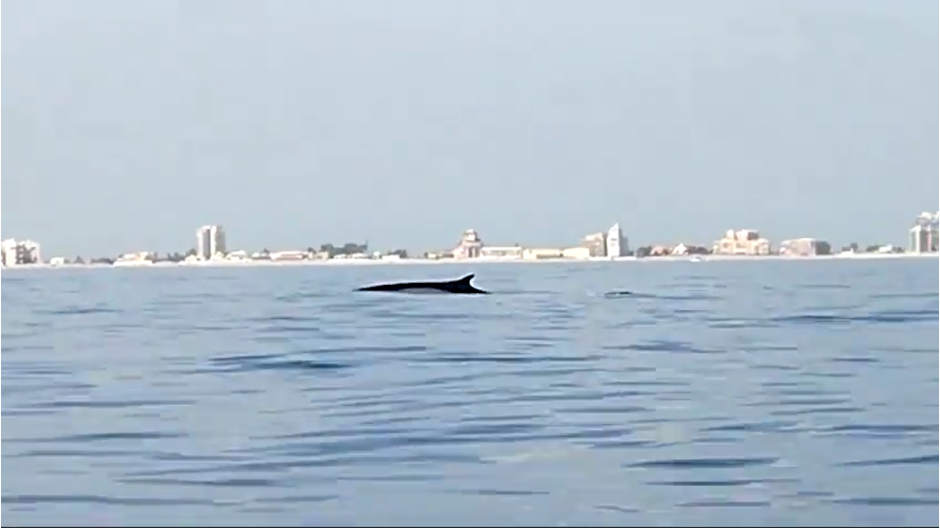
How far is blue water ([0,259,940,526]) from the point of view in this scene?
43.9 feet

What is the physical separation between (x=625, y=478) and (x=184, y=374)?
46.1 feet

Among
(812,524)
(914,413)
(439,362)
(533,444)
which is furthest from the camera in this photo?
(439,362)

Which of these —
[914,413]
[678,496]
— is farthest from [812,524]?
[914,413]

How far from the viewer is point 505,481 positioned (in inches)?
572

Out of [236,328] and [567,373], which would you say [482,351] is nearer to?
[567,373]

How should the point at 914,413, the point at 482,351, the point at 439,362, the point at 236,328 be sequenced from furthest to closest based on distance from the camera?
the point at 236,328, the point at 482,351, the point at 439,362, the point at 914,413

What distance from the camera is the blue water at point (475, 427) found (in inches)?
527

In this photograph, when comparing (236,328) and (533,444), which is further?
(236,328)

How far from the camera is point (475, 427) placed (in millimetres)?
18828

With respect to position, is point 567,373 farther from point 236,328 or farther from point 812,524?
point 236,328

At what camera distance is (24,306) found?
6562 cm

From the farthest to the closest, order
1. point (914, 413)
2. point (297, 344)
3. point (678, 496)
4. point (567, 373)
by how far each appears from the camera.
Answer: point (297, 344), point (567, 373), point (914, 413), point (678, 496)

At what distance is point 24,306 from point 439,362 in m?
40.0

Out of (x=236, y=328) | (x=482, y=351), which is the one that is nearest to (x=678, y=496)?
(x=482, y=351)
